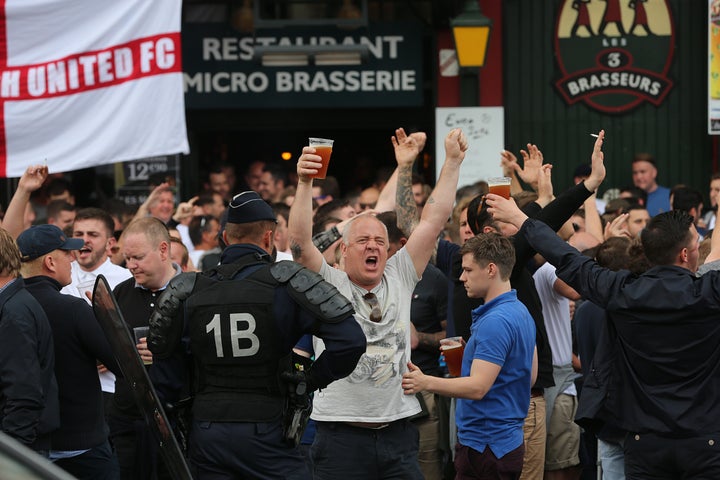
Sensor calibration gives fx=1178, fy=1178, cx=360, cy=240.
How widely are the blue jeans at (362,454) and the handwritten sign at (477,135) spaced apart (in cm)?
628

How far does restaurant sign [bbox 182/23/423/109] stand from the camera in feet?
40.9

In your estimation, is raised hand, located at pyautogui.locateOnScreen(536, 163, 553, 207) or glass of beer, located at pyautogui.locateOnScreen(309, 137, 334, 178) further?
raised hand, located at pyautogui.locateOnScreen(536, 163, 553, 207)

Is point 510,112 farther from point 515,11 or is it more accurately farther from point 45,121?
point 45,121

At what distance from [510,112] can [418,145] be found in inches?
234

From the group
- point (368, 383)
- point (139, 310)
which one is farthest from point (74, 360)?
point (368, 383)

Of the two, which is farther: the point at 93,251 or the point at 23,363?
the point at 93,251

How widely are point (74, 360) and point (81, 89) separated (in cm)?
383

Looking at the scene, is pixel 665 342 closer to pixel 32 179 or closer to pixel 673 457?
pixel 673 457

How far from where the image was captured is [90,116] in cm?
931

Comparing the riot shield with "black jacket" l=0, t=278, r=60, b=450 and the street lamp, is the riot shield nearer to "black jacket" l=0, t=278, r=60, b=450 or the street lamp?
"black jacket" l=0, t=278, r=60, b=450

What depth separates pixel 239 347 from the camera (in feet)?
16.7

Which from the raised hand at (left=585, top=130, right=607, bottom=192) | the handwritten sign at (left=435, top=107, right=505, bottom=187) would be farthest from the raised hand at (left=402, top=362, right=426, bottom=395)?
the handwritten sign at (left=435, top=107, right=505, bottom=187)

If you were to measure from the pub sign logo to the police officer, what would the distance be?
7938 millimetres

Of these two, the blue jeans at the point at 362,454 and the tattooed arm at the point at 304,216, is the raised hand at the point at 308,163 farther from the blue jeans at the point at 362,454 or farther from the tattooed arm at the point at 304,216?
the blue jeans at the point at 362,454
